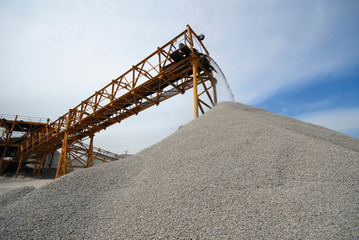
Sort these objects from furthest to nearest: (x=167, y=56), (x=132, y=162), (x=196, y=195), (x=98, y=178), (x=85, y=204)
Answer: (x=167, y=56) → (x=132, y=162) → (x=98, y=178) → (x=85, y=204) → (x=196, y=195)

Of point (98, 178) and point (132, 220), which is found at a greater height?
point (98, 178)

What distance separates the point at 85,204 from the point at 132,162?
150 cm

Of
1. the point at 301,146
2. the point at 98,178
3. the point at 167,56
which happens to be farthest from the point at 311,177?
the point at 167,56

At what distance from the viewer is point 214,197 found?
7.30 ft

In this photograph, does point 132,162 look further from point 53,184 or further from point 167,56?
point 167,56

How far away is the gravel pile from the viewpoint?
5.78 ft

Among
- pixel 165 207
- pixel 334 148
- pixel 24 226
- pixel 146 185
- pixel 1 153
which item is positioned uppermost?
pixel 1 153

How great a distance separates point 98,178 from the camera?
3.51 meters

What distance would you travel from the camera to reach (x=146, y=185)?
2.91 m

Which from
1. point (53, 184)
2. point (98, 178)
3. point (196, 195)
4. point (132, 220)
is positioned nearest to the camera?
point (132, 220)

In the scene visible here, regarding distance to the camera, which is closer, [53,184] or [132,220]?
[132,220]

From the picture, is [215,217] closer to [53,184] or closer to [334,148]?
[334,148]

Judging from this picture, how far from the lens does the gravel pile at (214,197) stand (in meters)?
1.76

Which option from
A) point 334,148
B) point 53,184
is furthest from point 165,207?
point 334,148
